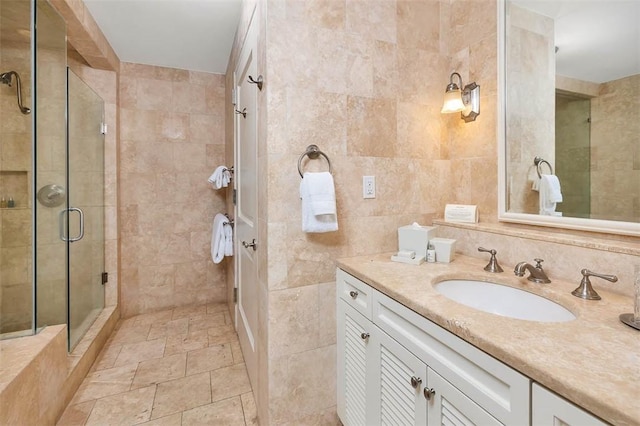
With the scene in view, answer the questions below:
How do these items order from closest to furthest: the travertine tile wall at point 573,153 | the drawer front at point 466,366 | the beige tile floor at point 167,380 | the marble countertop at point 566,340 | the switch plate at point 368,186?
1. the marble countertop at point 566,340
2. the drawer front at point 466,366
3. the travertine tile wall at point 573,153
4. the switch plate at point 368,186
5. the beige tile floor at point 167,380

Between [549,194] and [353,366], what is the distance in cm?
112

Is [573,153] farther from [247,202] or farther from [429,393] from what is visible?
[247,202]

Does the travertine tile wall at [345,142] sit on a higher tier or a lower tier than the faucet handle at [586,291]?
higher

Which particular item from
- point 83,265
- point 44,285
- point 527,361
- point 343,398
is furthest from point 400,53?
point 83,265

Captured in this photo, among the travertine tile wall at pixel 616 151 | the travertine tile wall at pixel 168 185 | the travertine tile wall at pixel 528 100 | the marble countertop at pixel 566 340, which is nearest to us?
the marble countertop at pixel 566 340

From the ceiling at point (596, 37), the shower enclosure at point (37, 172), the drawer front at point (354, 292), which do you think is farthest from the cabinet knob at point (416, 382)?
the shower enclosure at point (37, 172)

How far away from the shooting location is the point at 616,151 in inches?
40.1

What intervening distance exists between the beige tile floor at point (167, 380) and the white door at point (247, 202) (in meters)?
0.16

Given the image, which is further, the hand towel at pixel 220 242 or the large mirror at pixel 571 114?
the hand towel at pixel 220 242

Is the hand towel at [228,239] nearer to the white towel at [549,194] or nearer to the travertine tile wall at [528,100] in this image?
the travertine tile wall at [528,100]

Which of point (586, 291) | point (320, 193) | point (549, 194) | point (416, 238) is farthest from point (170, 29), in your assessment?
point (586, 291)

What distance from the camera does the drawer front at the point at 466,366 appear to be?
0.61 meters

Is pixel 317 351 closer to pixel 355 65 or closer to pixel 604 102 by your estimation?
pixel 355 65

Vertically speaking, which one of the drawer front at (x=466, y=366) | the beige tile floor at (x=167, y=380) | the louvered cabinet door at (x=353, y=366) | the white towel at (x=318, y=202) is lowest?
the beige tile floor at (x=167, y=380)
